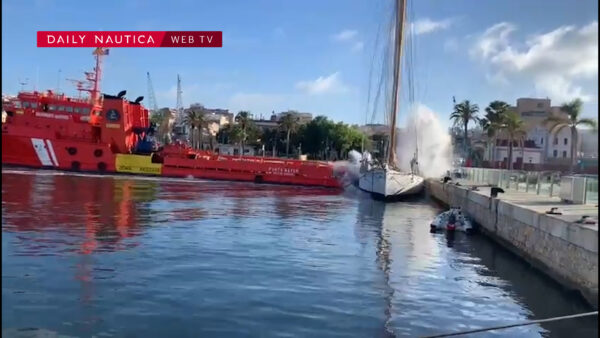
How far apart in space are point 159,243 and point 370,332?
950cm

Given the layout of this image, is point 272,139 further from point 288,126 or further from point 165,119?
point 165,119

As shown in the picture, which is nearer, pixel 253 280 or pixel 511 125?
pixel 253 280

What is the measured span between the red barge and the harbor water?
27948 mm

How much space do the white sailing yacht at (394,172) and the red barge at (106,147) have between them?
913cm

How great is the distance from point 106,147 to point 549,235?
1777 inches

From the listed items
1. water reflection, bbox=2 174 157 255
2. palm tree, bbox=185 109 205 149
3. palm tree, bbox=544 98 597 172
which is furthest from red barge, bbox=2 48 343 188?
palm tree, bbox=185 109 205 149

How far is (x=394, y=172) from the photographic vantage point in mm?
43375

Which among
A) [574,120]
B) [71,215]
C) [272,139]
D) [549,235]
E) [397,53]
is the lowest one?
[71,215]

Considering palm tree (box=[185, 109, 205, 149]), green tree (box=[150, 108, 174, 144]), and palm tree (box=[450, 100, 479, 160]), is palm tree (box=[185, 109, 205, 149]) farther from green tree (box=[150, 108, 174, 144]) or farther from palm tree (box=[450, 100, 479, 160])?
palm tree (box=[450, 100, 479, 160])

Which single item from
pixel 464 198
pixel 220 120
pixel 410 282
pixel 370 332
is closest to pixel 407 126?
pixel 464 198

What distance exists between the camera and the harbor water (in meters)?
9.81

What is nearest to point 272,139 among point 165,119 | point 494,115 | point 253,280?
point 165,119

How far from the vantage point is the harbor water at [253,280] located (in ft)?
32.2

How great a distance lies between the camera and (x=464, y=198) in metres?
30.4
